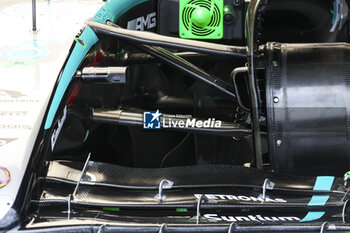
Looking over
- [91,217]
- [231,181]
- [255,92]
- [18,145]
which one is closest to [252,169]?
[231,181]

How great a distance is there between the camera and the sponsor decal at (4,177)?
1.85 meters

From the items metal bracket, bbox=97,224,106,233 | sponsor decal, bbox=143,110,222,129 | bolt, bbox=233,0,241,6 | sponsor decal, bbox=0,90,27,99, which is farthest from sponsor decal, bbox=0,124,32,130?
bolt, bbox=233,0,241,6

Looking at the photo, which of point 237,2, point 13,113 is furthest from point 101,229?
point 237,2

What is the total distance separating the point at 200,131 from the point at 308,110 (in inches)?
20.2

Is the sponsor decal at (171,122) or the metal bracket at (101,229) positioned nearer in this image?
the metal bracket at (101,229)

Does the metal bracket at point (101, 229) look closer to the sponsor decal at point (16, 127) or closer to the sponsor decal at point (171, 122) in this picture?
the sponsor decal at point (16, 127)

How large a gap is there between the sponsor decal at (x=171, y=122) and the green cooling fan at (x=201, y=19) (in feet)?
1.46

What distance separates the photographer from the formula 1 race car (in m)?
1.86

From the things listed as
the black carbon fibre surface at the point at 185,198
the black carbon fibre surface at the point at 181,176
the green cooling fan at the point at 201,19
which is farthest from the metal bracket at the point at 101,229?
the green cooling fan at the point at 201,19

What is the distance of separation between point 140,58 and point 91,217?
3.73 ft

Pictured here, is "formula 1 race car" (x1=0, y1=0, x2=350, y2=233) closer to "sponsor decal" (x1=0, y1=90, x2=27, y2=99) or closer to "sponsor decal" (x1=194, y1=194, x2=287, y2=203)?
"sponsor decal" (x1=194, y1=194, x2=287, y2=203)

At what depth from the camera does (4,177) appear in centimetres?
186

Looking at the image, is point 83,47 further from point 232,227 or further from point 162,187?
point 232,227

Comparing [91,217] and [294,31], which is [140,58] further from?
[91,217]
